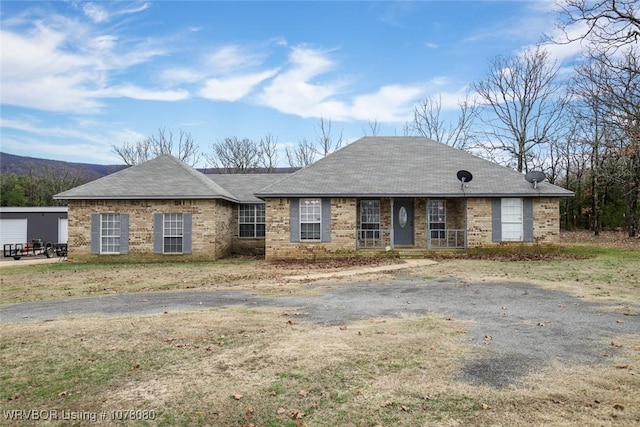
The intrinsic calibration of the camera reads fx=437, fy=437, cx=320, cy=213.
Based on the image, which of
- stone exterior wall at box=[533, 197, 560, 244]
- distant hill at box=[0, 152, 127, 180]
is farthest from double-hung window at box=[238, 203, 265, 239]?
distant hill at box=[0, 152, 127, 180]

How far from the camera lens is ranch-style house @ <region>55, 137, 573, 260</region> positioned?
1903 centimetres

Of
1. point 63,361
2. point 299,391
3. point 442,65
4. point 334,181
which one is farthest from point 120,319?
→ point 442,65

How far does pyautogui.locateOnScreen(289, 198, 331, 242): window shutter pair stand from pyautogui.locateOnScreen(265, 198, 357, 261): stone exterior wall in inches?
5.4

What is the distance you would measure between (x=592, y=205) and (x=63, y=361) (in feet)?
135

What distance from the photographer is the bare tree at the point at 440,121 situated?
41.7 m

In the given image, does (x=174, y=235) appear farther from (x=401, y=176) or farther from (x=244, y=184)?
(x=401, y=176)

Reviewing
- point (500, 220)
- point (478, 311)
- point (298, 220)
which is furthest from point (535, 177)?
point (478, 311)

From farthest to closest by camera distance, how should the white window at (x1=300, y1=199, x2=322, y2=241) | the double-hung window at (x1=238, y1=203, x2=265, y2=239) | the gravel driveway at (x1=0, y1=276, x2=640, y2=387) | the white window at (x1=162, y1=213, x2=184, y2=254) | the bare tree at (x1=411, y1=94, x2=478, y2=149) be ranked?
the bare tree at (x1=411, y1=94, x2=478, y2=149), the double-hung window at (x1=238, y1=203, x2=265, y2=239), the white window at (x1=162, y1=213, x2=184, y2=254), the white window at (x1=300, y1=199, x2=322, y2=241), the gravel driveway at (x1=0, y1=276, x2=640, y2=387)

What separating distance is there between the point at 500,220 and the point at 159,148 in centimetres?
4136

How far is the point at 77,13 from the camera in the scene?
1445cm

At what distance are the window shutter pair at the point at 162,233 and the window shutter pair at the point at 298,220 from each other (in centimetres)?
468

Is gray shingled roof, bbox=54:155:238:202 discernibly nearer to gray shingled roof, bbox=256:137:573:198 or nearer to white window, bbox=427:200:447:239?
gray shingled roof, bbox=256:137:573:198

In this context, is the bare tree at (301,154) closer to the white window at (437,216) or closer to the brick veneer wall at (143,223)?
the white window at (437,216)

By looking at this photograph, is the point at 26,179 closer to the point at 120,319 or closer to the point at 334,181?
the point at 334,181
